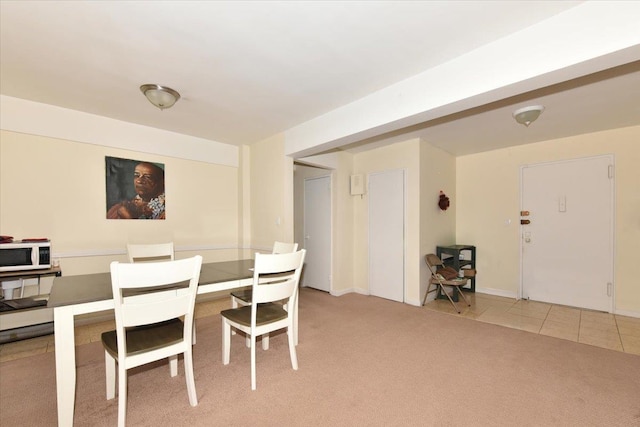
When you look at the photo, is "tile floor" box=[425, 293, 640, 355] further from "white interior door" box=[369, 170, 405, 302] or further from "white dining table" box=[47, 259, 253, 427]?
"white dining table" box=[47, 259, 253, 427]

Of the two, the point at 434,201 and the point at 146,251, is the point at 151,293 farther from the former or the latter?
the point at 434,201

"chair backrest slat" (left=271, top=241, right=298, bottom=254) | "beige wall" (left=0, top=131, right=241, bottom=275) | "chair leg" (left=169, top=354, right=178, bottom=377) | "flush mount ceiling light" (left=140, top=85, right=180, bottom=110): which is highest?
"flush mount ceiling light" (left=140, top=85, right=180, bottom=110)

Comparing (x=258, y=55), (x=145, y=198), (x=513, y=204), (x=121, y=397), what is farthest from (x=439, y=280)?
(x=145, y=198)

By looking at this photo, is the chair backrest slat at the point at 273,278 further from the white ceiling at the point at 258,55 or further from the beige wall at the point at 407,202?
the beige wall at the point at 407,202

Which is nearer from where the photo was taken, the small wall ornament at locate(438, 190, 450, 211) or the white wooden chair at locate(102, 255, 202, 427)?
the white wooden chair at locate(102, 255, 202, 427)

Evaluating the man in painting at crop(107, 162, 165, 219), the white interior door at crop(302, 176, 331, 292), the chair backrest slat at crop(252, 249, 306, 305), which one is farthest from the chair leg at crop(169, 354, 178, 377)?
the white interior door at crop(302, 176, 331, 292)

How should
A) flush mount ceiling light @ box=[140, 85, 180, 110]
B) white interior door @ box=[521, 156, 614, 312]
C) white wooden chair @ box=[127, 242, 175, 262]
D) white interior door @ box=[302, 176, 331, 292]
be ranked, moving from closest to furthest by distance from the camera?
1. flush mount ceiling light @ box=[140, 85, 180, 110]
2. white wooden chair @ box=[127, 242, 175, 262]
3. white interior door @ box=[521, 156, 614, 312]
4. white interior door @ box=[302, 176, 331, 292]

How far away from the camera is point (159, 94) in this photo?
2.63 m

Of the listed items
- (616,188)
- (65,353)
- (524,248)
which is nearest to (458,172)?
(524,248)

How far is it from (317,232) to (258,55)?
322cm

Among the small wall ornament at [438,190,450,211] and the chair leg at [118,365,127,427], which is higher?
the small wall ornament at [438,190,450,211]

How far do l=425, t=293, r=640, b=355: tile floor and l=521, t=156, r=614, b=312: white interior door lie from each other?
9.8 inches

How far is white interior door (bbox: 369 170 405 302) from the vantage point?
434 cm

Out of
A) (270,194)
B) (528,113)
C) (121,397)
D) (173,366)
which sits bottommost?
(173,366)
